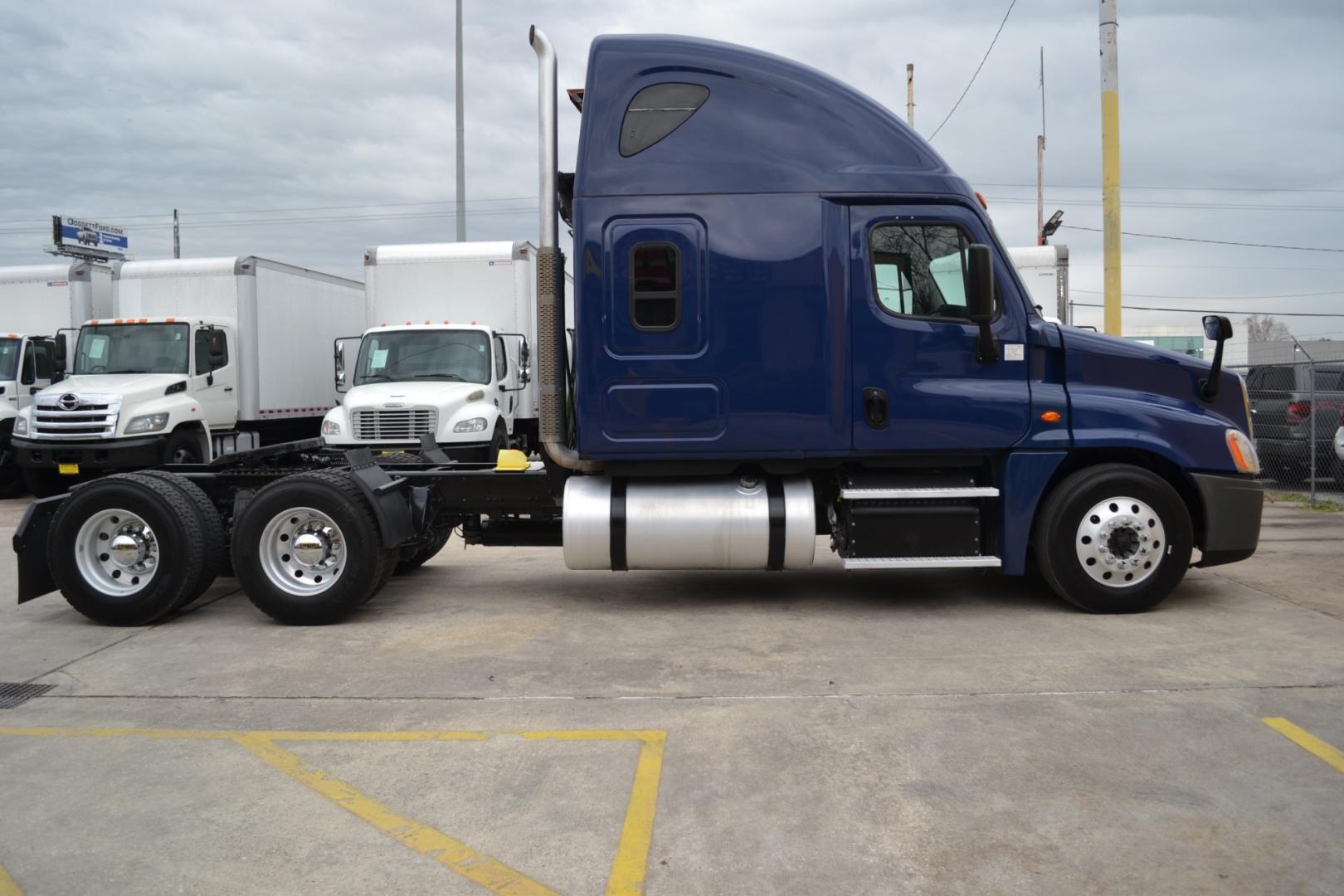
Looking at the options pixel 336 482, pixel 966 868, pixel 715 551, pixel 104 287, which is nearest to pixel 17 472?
pixel 104 287

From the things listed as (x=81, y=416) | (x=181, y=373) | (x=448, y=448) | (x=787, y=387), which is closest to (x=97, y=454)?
(x=81, y=416)

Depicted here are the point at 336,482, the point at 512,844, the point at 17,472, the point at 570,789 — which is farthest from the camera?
the point at 17,472

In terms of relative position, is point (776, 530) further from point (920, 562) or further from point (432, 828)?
point (432, 828)

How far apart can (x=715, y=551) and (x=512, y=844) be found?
361 centimetres

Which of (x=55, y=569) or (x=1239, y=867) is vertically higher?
(x=55, y=569)

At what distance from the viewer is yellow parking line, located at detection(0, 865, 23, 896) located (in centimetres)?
346

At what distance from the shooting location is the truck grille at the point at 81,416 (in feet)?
47.0

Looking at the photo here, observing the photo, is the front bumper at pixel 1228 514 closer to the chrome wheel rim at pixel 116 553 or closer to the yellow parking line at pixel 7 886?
the yellow parking line at pixel 7 886

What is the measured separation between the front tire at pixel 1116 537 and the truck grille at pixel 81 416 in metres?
12.4

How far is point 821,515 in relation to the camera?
25.3 feet

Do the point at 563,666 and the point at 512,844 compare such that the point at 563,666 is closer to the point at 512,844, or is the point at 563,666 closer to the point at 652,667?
the point at 652,667

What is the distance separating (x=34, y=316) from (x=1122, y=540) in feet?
58.3

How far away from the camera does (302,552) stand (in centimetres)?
710

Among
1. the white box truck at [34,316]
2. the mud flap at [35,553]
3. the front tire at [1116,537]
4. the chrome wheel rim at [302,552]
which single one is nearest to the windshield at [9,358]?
the white box truck at [34,316]
